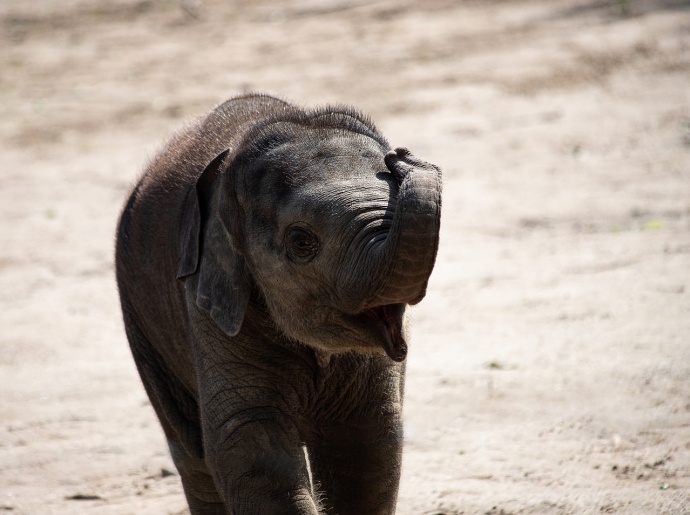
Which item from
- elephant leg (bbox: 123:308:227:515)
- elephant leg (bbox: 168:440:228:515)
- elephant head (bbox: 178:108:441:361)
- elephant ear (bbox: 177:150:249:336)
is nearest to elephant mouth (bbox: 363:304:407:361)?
elephant head (bbox: 178:108:441:361)

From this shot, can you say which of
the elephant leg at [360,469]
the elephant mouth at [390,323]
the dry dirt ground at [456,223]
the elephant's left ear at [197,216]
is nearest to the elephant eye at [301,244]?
the elephant mouth at [390,323]

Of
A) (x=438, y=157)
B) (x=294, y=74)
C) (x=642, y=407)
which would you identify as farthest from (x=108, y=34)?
(x=642, y=407)

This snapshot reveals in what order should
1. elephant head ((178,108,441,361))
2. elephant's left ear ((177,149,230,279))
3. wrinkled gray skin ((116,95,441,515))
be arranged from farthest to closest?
elephant's left ear ((177,149,230,279)), wrinkled gray skin ((116,95,441,515)), elephant head ((178,108,441,361))

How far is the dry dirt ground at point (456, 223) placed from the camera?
199 inches

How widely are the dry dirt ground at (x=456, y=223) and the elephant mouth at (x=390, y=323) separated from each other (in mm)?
1670

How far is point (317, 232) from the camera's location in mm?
3111

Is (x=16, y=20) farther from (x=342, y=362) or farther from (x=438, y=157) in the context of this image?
(x=342, y=362)

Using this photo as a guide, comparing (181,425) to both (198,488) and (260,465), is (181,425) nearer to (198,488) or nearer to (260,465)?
(198,488)

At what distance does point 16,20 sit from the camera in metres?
15.5

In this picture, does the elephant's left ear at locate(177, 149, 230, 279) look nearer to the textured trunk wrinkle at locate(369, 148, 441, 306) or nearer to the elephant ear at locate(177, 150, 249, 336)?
the elephant ear at locate(177, 150, 249, 336)

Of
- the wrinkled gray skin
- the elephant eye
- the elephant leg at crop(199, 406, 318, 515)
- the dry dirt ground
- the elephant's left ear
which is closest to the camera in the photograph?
the wrinkled gray skin

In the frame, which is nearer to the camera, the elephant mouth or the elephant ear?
the elephant mouth

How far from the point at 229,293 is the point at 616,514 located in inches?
71.8

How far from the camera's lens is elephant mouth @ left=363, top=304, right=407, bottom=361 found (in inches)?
118
